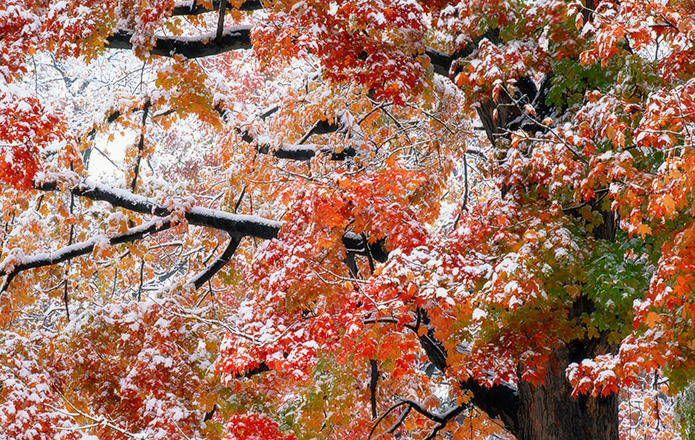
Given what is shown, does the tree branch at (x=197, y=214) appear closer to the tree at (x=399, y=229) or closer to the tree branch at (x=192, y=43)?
the tree at (x=399, y=229)

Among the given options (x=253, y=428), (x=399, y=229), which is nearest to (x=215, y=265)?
(x=253, y=428)

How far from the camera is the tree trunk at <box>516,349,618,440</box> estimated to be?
20.1ft

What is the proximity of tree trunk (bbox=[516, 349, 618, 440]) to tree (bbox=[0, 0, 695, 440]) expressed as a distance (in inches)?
0.8

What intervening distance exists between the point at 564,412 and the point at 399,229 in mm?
2383

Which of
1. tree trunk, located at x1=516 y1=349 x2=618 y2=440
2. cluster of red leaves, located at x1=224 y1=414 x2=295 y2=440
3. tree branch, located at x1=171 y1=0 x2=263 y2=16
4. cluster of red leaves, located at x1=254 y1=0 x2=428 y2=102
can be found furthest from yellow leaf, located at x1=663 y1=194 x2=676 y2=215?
tree branch, located at x1=171 y1=0 x2=263 y2=16

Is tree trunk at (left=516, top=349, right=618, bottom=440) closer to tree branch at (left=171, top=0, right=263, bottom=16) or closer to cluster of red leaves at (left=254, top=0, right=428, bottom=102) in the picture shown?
cluster of red leaves at (left=254, top=0, right=428, bottom=102)

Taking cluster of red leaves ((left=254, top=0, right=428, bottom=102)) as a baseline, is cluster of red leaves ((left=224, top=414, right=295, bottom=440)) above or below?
below

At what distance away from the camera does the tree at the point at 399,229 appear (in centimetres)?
469

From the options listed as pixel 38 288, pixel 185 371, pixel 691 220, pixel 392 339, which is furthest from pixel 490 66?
pixel 38 288

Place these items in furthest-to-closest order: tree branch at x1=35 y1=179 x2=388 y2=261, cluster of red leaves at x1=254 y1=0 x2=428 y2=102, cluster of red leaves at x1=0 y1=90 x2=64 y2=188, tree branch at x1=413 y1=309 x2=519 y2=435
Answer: tree branch at x1=35 y1=179 x2=388 y2=261 → tree branch at x1=413 y1=309 x2=519 y2=435 → cluster of red leaves at x1=0 y1=90 x2=64 y2=188 → cluster of red leaves at x1=254 y1=0 x2=428 y2=102

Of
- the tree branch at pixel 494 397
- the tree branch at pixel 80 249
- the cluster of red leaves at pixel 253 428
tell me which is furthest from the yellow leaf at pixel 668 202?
the tree branch at pixel 80 249

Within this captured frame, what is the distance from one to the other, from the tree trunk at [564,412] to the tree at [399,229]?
2cm

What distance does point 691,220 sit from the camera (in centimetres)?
423

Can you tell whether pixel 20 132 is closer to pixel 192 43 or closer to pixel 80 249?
pixel 192 43
